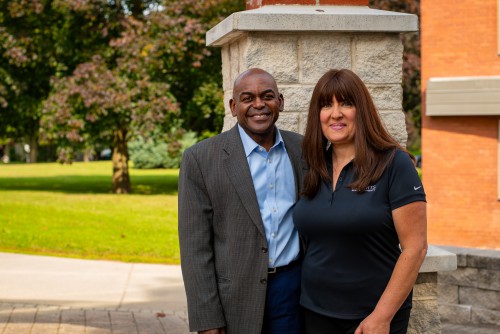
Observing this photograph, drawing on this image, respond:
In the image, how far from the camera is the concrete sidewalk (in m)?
7.67

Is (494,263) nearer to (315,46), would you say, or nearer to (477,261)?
(477,261)

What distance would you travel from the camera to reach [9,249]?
44.6 ft

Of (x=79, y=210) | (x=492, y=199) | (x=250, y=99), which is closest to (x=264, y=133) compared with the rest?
(x=250, y=99)

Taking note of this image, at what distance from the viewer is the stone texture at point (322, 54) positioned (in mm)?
5066

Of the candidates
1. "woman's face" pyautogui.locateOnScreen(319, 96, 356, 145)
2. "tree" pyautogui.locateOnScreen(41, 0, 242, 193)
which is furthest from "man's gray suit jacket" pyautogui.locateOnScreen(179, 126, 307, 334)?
"tree" pyautogui.locateOnScreen(41, 0, 242, 193)

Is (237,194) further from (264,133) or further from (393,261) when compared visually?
(393,261)

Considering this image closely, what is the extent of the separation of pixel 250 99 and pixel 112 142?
24624 millimetres

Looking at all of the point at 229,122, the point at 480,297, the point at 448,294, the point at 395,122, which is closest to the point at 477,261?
the point at 480,297

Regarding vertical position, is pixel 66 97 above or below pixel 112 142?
above

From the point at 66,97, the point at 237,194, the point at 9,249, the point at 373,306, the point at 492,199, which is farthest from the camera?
the point at 66,97

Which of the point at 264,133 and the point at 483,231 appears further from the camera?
the point at 483,231

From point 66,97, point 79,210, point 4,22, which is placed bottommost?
point 79,210

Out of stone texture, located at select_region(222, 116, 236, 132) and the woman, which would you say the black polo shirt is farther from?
stone texture, located at select_region(222, 116, 236, 132)

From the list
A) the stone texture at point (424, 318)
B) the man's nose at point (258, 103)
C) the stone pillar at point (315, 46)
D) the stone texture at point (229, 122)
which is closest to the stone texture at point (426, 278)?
the stone texture at point (424, 318)
